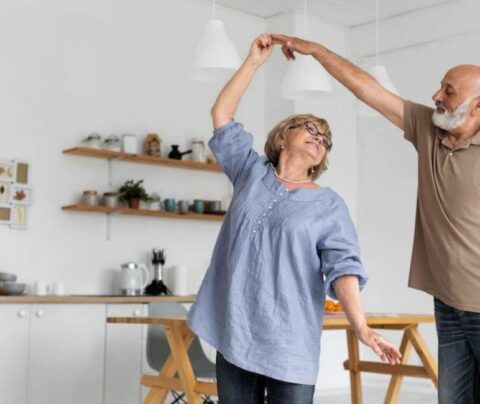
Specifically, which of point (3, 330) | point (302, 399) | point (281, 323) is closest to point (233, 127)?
point (281, 323)

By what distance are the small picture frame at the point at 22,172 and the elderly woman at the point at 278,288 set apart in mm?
3896

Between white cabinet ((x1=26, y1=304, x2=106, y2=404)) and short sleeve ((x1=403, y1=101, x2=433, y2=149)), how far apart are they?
327 cm

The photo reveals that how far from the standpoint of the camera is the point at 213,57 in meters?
4.61

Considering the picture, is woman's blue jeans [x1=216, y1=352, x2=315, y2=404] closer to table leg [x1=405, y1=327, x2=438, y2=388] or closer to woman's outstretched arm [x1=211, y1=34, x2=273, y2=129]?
woman's outstretched arm [x1=211, y1=34, x2=273, y2=129]

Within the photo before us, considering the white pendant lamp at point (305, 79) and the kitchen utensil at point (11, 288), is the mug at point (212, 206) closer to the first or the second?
the kitchen utensil at point (11, 288)

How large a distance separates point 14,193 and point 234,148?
3792mm

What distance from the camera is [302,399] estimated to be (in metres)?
2.50

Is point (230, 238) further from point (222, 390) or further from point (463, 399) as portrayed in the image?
point (463, 399)

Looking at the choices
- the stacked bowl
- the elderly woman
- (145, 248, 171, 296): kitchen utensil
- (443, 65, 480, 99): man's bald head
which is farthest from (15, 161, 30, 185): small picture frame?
(443, 65, 480, 99): man's bald head

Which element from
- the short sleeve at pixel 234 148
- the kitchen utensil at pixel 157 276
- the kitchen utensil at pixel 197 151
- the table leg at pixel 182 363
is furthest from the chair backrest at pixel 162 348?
the short sleeve at pixel 234 148

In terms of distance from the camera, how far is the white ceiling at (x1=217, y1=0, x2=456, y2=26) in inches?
297

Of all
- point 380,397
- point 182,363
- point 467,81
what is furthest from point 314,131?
point 380,397

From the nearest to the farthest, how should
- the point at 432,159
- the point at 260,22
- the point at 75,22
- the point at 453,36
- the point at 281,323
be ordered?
the point at 281,323
the point at 432,159
the point at 75,22
the point at 453,36
the point at 260,22

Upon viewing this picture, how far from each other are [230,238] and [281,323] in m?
0.30
